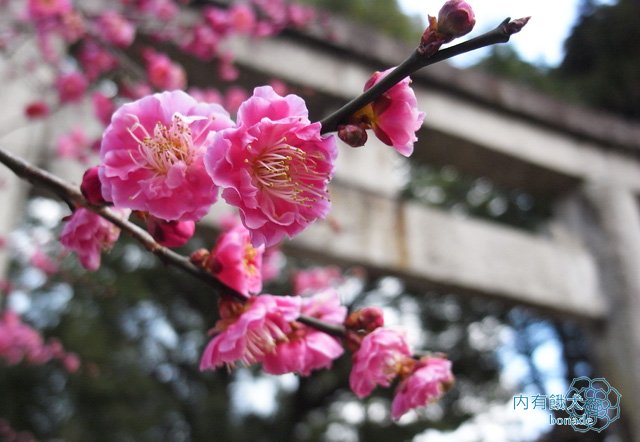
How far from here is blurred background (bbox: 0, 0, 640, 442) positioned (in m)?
2.18

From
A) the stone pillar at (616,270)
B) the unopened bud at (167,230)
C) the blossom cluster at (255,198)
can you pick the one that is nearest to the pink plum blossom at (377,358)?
the blossom cluster at (255,198)

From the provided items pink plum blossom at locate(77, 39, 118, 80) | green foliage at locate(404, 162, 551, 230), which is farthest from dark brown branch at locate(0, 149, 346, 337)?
green foliage at locate(404, 162, 551, 230)

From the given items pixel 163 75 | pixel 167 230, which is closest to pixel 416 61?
pixel 167 230

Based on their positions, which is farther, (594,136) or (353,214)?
(594,136)

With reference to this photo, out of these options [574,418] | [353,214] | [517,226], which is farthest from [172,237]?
[517,226]

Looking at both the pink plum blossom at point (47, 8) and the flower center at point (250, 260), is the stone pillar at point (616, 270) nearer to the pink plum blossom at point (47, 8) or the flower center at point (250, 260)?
the flower center at point (250, 260)

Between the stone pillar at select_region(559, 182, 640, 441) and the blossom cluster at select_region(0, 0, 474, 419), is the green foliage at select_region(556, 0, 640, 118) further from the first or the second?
the blossom cluster at select_region(0, 0, 474, 419)

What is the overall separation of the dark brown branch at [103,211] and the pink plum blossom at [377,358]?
0.15 metres

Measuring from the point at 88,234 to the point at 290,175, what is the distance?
26 centimetres

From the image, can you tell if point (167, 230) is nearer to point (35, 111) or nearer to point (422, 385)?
point (422, 385)

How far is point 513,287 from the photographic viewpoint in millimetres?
2295

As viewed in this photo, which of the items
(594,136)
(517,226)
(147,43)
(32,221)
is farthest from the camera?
(517,226)

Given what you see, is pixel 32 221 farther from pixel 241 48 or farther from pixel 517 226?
pixel 517 226

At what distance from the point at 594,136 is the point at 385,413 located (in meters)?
2.69
